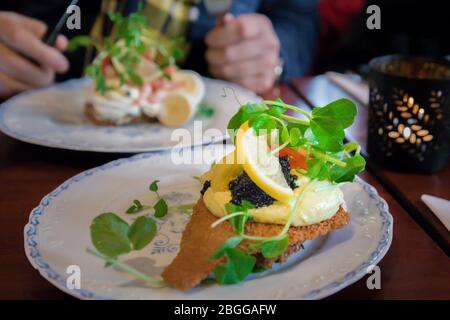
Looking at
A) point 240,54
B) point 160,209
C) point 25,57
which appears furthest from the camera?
point 240,54

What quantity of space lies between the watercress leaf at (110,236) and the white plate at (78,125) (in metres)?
0.46

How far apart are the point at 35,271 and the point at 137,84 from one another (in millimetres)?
870

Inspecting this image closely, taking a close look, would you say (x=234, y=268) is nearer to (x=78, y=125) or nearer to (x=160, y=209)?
(x=160, y=209)

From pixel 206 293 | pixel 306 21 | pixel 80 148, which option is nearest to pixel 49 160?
pixel 80 148

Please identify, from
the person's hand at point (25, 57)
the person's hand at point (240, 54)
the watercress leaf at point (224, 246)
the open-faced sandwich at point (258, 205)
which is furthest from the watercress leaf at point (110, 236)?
the person's hand at point (240, 54)

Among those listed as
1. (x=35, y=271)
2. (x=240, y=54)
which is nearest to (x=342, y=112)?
(x=35, y=271)

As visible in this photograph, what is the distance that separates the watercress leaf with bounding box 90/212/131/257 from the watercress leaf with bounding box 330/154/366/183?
346 mm

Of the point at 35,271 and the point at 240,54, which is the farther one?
the point at 240,54

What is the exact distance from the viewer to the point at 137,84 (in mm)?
1603

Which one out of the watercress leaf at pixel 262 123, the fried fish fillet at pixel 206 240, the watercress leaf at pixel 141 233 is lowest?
the fried fish fillet at pixel 206 240

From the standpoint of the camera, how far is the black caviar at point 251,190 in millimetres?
848

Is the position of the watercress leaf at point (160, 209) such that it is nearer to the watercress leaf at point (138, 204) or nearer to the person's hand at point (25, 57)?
the watercress leaf at point (138, 204)

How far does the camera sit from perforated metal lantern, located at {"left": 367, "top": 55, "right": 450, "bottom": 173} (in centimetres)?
116

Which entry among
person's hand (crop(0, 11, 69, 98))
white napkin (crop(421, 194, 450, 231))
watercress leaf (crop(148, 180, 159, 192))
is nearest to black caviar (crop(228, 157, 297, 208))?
watercress leaf (crop(148, 180, 159, 192))
